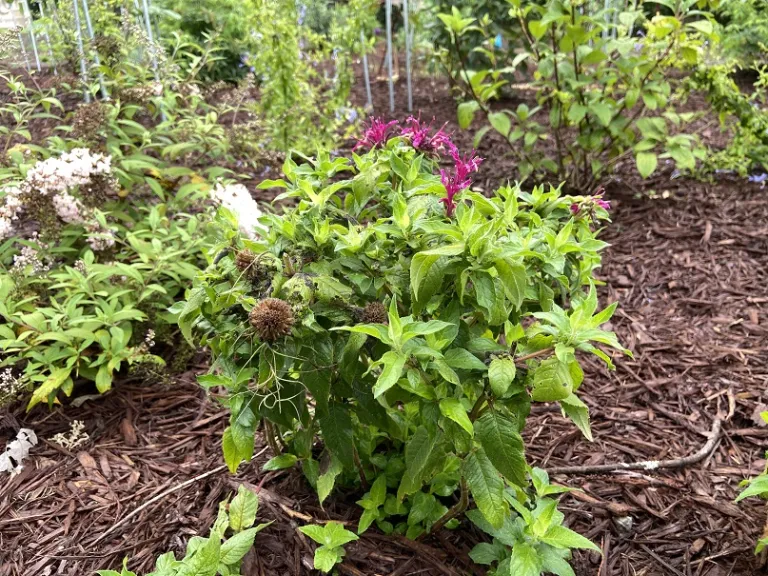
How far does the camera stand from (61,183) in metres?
3.15

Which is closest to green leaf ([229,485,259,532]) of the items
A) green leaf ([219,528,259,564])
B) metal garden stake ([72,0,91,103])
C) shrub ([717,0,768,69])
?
green leaf ([219,528,259,564])

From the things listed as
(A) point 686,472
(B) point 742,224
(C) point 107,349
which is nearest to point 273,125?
(C) point 107,349

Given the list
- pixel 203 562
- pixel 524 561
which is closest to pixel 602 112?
pixel 524 561

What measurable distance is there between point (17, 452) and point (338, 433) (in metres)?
1.58

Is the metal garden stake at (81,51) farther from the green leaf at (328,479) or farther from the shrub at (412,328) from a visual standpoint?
the green leaf at (328,479)

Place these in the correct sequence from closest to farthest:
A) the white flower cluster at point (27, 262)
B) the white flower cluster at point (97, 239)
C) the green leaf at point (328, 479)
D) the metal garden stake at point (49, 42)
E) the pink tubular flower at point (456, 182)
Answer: the pink tubular flower at point (456, 182)
the green leaf at point (328, 479)
the white flower cluster at point (27, 262)
the white flower cluster at point (97, 239)
the metal garden stake at point (49, 42)

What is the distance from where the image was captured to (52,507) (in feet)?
8.02

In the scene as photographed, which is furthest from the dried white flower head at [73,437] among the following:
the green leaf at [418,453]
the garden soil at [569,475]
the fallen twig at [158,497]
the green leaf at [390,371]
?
the green leaf at [390,371]

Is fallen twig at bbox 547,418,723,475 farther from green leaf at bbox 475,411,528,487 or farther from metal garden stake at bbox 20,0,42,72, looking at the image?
metal garden stake at bbox 20,0,42,72

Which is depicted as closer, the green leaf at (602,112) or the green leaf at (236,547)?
the green leaf at (236,547)

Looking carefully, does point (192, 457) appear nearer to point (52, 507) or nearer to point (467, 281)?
point (52, 507)

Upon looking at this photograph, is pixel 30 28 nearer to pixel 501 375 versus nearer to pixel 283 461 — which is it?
pixel 283 461

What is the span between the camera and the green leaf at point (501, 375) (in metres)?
1.58

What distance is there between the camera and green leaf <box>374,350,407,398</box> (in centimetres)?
147
